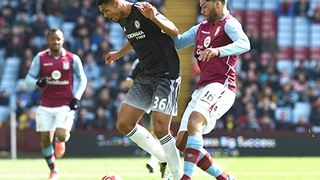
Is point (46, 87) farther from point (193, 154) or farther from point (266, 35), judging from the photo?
point (266, 35)

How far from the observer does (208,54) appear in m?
8.14

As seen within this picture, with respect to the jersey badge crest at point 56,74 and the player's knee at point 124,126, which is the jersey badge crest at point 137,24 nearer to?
the player's knee at point 124,126

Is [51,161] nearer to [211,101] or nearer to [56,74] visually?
[56,74]

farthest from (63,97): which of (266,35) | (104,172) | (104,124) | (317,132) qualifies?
(266,35)

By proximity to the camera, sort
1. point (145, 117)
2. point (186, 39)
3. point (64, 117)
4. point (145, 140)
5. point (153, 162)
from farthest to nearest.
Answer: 1. point (145, 117)
2. point (153, 162)
3. point (64, 117)
4. point (145, 140)
5. point (186, 39)

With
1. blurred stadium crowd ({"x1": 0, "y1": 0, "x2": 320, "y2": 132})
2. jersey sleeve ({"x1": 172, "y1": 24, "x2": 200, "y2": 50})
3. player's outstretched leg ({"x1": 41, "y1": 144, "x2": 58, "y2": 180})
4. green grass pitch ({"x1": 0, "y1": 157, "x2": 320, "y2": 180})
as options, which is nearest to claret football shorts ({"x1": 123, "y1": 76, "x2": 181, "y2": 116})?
jersey sleeve ({"x1": 172, "y1": 24, "x2": 200, "y2": 50})

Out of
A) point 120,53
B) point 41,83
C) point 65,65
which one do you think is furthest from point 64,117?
point 120,53

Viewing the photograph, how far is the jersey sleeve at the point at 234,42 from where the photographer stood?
8.40m

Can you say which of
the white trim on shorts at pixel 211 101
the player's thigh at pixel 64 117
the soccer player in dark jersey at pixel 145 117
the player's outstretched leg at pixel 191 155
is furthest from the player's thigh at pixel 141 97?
the soccer player in dark jersey at pixel 145 117

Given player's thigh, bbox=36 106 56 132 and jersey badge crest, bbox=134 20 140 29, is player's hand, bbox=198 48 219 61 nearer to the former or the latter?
jersey badge crest, bbox=134 20 140 29

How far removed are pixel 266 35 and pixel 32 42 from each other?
25.6 feet

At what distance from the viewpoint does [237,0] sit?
25.4 metres

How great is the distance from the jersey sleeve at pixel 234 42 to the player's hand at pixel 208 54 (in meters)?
0.14

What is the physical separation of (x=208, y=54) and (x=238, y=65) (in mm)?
14226
